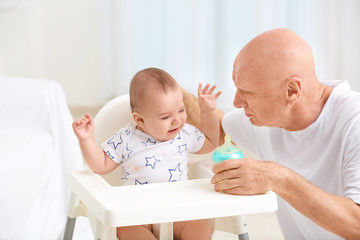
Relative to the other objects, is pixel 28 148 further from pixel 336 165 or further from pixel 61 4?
pixel 61 4

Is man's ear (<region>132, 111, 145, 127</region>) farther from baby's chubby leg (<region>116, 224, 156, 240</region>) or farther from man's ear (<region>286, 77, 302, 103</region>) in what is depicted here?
man's ear (<region>286, 77, 302, 103</region>)

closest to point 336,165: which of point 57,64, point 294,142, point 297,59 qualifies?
point 294,142

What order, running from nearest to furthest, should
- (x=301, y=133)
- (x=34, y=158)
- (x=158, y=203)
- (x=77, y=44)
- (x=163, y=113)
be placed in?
1. (x=158, y=203)
2. (x=163, y=113)
3. (x=301, y=133)
4. (x=34, y=158)
5. (x=77, y=44)

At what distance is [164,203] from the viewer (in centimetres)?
112

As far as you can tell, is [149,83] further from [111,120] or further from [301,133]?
[301,133]

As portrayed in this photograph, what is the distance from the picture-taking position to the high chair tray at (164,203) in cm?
108

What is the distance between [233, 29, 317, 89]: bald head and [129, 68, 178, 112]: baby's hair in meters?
0.21

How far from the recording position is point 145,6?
318 centimetres

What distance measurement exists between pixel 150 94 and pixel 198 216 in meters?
0.43

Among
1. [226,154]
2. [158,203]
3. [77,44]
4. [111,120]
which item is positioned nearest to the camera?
[158,203]

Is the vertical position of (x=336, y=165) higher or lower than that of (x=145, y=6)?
lower

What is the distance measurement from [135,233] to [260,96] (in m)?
0.49

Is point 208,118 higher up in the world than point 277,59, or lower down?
lower down

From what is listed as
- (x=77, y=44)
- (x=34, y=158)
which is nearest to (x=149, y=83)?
(x=34, y=158)
